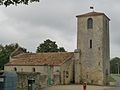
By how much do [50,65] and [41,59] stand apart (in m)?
4.28

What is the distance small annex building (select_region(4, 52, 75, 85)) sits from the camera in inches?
2129

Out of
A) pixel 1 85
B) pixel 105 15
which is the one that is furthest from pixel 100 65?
pixel 1 85

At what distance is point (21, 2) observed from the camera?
10.2 m

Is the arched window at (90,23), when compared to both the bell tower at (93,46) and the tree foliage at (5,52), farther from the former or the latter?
the tree foliage at (5,52)

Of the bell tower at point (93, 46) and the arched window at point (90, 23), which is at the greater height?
the arched window at point (90, 23)

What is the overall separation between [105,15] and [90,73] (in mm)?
10561

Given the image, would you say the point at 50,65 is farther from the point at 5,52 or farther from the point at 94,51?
the point at 5,52

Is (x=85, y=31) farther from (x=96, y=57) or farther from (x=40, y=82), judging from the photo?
(x=40, y=82)

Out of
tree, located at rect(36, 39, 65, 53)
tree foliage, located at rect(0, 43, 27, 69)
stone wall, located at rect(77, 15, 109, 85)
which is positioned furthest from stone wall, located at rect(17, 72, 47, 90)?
tree, located at rect(36, 39, 65, 53)

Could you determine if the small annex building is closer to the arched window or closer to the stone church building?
the stone church building

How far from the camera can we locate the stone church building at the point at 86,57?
5759 cm

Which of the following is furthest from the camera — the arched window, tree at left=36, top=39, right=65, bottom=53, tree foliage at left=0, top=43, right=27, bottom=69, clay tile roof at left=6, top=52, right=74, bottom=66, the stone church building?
tree at left=36, top=39, right=65, bottom=53

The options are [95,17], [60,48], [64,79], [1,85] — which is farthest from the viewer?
[60,48]

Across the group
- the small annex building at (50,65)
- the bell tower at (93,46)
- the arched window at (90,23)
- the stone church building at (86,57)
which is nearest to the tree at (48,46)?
the small annex building at (50,65)
